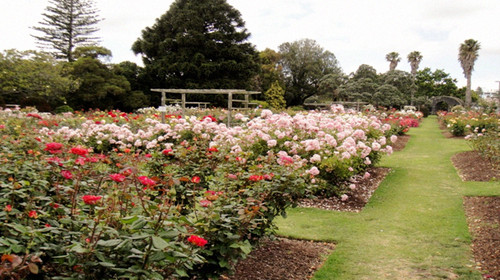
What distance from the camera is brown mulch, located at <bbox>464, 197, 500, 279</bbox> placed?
12.4ft

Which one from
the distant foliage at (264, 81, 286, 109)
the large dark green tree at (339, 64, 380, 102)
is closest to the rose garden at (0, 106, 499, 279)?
the large dark green tree at (339, 64, 380, 102)

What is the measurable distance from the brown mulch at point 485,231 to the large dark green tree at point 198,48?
25.0m

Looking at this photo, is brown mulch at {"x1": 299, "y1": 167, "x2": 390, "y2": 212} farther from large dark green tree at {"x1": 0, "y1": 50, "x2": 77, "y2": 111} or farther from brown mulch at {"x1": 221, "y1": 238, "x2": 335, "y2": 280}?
large dark green tree at {"x1": 0, "y1": 50, "x2": 77, "y2": 111}

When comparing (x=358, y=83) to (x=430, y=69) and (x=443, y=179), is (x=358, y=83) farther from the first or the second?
(x=430, y=69)

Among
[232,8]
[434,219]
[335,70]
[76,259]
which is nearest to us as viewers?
[76,259]

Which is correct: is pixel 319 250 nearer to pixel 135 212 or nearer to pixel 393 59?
pixel 135 212

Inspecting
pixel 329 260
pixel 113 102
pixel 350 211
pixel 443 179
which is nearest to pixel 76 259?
pixel 329 260

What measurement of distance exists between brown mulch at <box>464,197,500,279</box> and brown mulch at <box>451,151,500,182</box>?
1.93 meters

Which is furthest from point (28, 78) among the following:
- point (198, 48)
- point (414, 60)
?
point (414, 60)

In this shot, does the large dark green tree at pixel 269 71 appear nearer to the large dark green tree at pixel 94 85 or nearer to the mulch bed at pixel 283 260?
the large dark green tree at pixel 94 85

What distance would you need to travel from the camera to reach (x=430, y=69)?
6006 centimetres

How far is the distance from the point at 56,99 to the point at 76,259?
85.8 feet

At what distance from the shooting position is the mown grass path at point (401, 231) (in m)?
3.74

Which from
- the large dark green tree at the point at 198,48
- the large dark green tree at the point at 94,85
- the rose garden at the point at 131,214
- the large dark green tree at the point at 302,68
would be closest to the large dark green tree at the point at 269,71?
the large dark green tree at the point at 302,68
